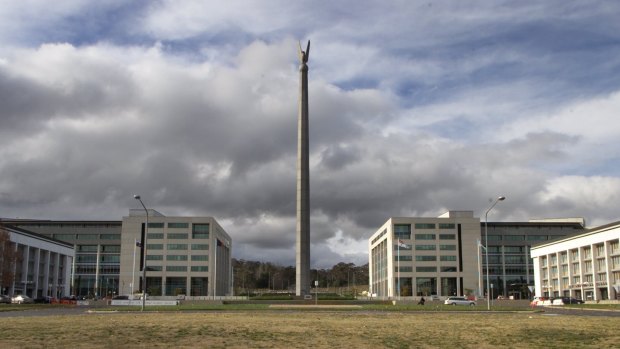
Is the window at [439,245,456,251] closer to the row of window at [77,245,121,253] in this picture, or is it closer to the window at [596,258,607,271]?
the window at [596,258,607,271]

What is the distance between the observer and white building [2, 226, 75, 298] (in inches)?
4609

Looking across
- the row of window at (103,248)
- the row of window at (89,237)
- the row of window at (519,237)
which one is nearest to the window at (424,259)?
the row of window at (519,237)

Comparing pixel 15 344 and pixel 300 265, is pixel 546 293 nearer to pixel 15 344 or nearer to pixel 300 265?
pixel 300 265

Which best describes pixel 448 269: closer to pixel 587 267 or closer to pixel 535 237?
pixel 535 237

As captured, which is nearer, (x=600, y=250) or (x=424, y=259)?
(x=600, y=250)

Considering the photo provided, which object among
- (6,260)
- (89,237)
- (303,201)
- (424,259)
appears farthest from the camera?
(89,237)

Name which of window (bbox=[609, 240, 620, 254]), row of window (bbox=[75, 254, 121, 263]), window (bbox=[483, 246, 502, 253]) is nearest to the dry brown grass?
window (bbox=[609, 240, 620, 254])

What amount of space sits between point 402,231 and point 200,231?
50.8 metres

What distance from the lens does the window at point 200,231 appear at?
14962cm

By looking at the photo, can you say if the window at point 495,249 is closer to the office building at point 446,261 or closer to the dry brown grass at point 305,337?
the office building at point 446,261

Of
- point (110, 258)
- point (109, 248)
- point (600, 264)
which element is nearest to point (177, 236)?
point (110, 258)

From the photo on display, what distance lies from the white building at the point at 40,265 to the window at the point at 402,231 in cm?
7965

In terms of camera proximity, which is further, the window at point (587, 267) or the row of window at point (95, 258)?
the row of window at point (95, 258)

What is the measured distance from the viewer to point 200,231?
150 m
